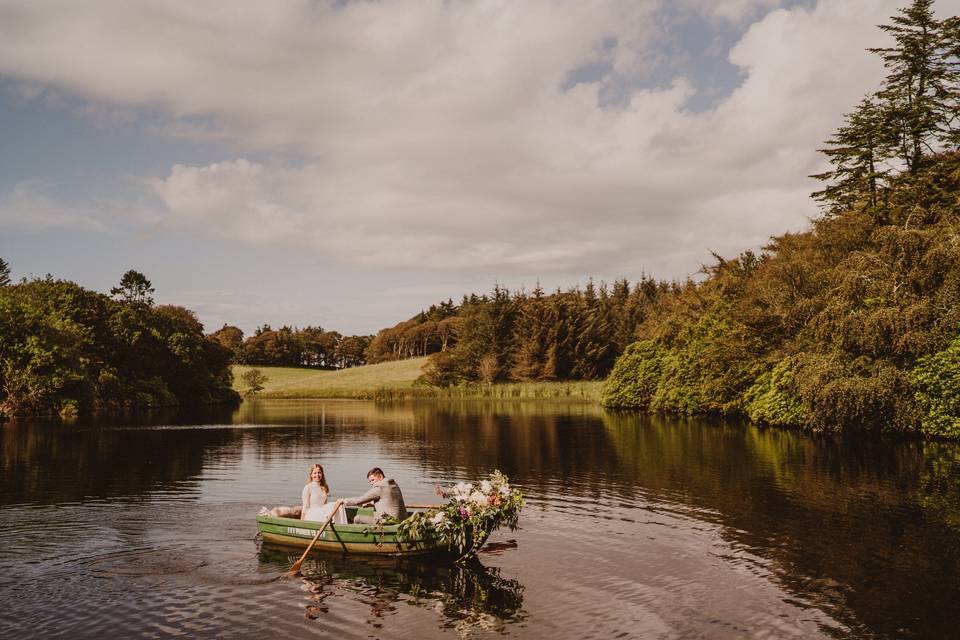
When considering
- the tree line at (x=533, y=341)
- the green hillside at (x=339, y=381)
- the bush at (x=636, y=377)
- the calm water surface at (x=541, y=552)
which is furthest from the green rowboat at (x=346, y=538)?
the tree line at (x=533, y=341)

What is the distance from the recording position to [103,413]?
247 feet

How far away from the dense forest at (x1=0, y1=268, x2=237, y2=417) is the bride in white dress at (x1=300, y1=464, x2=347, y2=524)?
5753cm

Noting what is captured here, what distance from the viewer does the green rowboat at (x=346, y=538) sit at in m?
16.9

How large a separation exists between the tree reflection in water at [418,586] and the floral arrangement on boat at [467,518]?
73cm

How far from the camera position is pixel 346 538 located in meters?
17.4

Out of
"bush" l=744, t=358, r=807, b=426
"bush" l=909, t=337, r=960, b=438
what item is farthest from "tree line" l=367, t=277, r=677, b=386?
"bush" l=909, t=337, r=960, b=438

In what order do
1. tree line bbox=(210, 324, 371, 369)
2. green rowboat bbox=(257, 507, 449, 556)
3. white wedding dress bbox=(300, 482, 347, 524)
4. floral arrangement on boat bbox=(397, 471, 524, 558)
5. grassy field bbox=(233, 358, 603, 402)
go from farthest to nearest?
1. tree line bbox=(210, 324, 371, 369)
2. grassy field bbox=(233, 358, 603, 402)
3. white wedding dress bbox=(300, 482, 347, 524)
4. green rowboat bbox=(257, 507, 449, 556)
5. floral arrangement on boat bbox=(397, 471, 524, 558)

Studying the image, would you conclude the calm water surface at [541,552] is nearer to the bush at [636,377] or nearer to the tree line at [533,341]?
the bush at [636,377]

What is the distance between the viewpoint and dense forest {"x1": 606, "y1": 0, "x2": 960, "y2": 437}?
37875 mm

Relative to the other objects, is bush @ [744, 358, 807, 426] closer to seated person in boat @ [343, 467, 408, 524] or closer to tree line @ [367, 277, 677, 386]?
seated person in boat @ [343, 467, 408, 524]

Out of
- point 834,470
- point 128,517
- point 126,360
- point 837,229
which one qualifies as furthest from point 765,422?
point 126,360

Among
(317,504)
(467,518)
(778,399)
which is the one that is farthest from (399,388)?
(467,518)

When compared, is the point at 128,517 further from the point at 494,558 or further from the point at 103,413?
the point at 103,413

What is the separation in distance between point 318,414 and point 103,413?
23.7 m
